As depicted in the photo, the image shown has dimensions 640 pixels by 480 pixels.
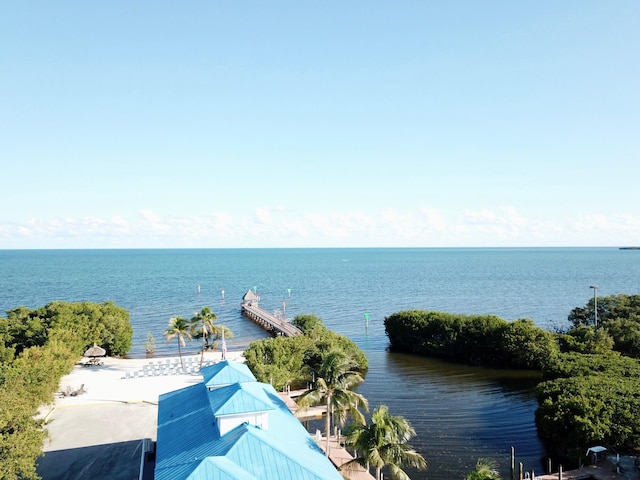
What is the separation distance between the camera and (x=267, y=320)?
74062 millimetres

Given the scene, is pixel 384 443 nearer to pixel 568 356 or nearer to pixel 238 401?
pixel 238 401

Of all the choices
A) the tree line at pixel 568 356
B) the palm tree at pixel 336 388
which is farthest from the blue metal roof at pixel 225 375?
the tree line at pixel 568 356

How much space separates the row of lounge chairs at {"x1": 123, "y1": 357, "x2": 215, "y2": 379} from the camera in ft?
142

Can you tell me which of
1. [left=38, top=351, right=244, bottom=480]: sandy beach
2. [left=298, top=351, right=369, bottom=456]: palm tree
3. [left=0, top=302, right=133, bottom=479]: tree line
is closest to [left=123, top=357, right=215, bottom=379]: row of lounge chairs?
[left=38, top=351, right=244, bottom=480]: sandy beach

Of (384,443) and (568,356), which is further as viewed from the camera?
(568,356)

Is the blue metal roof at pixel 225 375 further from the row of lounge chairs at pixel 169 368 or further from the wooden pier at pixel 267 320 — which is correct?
the wooden pier at pixel 267 320

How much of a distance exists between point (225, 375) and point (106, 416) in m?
14.6

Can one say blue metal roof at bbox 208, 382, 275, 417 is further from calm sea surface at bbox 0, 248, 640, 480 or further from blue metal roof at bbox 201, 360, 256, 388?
calm sea surface at bbox 0, 248, 640, 480

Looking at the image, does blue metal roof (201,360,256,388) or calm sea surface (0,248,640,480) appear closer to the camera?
blue metal roof (201,360,256,388)

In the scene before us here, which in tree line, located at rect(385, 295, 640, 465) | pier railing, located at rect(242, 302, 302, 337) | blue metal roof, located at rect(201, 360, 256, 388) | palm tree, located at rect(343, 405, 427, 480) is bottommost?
pier railing, located at rect(242, 302, 302, 337)

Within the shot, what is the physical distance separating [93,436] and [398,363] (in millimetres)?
33507

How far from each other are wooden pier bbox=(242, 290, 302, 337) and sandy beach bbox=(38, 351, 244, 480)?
49.0ft

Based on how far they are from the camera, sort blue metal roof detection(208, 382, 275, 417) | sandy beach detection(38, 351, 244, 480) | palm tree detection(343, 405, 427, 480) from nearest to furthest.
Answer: palm tree detection(343, 405, 427, 480) → blue metal roof detection(208, 382, 275, 417) → sandy beach detection(38, 351, 244, 480)

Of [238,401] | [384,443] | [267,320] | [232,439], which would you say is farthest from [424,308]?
[232,439]
